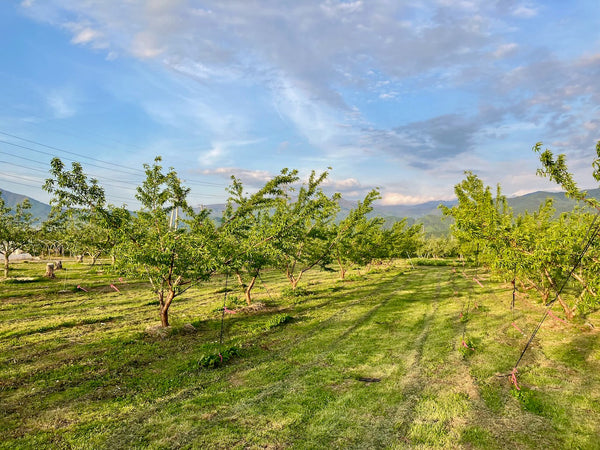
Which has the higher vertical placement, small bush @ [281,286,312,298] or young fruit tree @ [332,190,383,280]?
young fruit tree @ [332,190,383,280]

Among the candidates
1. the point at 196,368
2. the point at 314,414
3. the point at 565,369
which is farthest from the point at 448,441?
the point at 196,368

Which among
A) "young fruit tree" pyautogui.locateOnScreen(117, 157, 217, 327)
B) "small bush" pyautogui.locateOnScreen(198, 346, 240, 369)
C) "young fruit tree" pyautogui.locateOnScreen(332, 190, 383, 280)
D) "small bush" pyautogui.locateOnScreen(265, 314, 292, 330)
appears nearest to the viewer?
"small bush" pyautogui.locateOnScreen(198, 346, 240, 369)

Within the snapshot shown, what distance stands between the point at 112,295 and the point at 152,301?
6.34 metres

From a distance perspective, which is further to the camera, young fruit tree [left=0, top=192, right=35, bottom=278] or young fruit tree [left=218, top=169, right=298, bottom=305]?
young fruit tree [left=0, top=192, right=35, bottom=278]

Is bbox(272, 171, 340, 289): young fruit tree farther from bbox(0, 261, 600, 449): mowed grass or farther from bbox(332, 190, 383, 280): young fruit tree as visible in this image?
bbox(0, 261, 600, 449): mowed grass

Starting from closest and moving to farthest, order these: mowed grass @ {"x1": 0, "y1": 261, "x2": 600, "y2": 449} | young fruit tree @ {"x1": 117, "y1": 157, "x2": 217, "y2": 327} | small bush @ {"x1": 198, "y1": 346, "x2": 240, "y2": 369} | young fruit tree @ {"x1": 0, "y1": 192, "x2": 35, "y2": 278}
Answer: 1. mowed grass @ {"x1": 0, "y1": 261, "x2": 600, "y2": 449}
2. small bush @ {"x1": 198, "y1": 346, "x2": 240, "y2": 369}
3. young fruit tree @ {"x1": 117, "y1": 157, "x2": 217, "y2": 327}
4. young fruit tree @ {"x1": 0, "y1": 192, "x2": 35, "y2": 278}

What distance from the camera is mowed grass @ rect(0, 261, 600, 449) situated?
6.73 m

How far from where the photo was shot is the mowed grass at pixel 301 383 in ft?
22.1

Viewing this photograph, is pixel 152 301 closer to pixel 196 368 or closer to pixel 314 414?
pixel 196 368

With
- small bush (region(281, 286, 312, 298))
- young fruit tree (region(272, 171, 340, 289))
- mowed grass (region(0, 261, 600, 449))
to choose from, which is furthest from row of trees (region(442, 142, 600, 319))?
small bush (region(281, 286, 312, 298))

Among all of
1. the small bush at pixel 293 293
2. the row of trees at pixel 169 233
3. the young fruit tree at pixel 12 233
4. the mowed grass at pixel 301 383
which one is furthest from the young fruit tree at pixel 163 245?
the young fruit tree at pixel 12 233

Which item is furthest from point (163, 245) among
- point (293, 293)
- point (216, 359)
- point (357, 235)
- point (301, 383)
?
point (357, 235)

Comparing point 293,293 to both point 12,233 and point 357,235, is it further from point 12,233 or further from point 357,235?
point 12,233

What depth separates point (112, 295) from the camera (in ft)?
87.9
